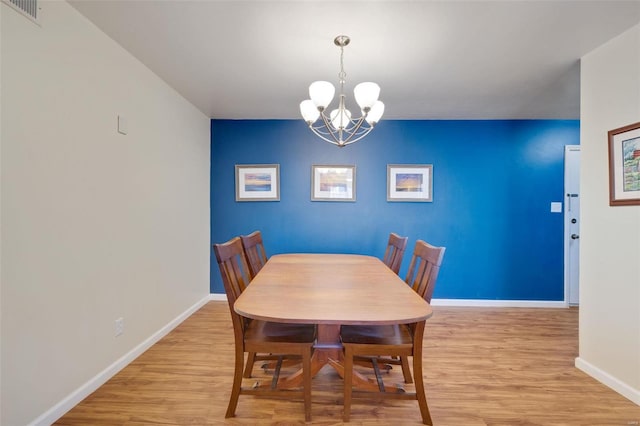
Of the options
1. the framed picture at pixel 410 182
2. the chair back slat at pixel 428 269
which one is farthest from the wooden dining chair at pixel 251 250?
the framed picture at pixel 410 182

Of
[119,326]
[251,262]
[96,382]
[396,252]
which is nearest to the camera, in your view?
[96,382]

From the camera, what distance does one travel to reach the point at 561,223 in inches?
Answer: 135

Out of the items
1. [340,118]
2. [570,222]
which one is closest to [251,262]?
[340,118]

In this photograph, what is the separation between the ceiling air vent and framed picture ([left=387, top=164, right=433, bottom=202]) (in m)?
3.07

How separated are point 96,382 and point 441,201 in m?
3.52

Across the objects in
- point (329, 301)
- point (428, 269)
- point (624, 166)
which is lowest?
point (329, 301)

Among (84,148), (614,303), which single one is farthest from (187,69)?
(614,303)

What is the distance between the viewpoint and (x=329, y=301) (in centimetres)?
139

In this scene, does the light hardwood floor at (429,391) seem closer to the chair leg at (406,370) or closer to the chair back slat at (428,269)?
the chair leg at (406,370)

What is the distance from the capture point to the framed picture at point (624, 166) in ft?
5.70

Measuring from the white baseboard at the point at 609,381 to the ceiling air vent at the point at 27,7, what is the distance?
3.86 m

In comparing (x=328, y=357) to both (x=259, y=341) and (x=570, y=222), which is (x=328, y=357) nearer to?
(x=259, y=341)

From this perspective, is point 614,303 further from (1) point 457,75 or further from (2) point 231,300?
(2) point 231,300

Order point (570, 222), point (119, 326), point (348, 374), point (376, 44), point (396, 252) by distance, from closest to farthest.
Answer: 1. point (348, 374)
2. point (376, 44)
3. point (119, 326)
4. point (396, 252)
5. point (570, 222)
